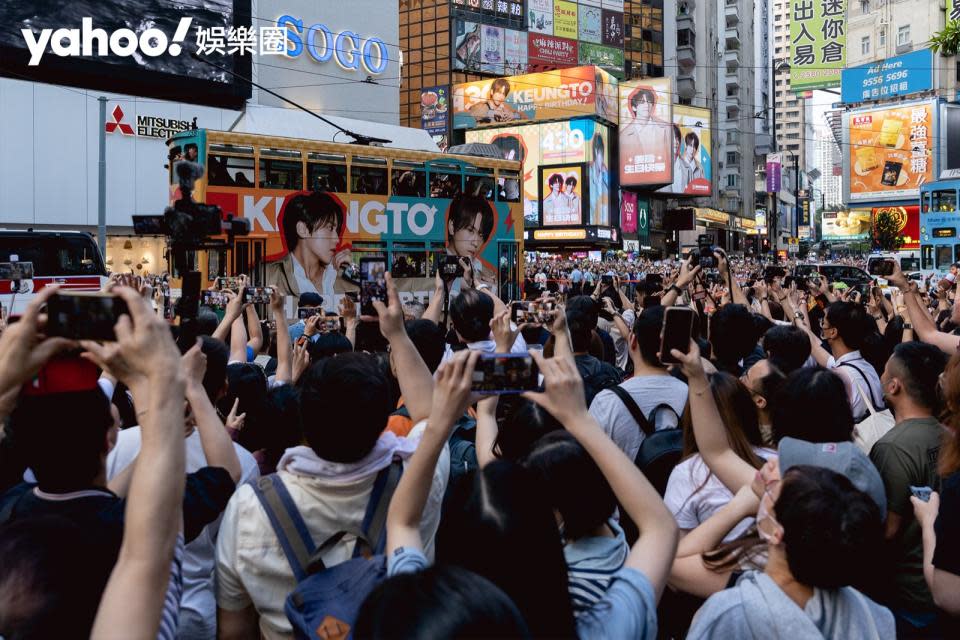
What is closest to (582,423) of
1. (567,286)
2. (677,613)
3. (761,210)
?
(677,613)

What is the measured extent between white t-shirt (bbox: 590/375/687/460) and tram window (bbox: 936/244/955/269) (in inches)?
1048

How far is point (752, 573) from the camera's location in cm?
229

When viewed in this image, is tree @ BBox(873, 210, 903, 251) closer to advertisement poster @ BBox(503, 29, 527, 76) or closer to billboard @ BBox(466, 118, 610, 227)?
billboard @ BBox(466, 118, 610, 227)

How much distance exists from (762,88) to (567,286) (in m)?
90.0

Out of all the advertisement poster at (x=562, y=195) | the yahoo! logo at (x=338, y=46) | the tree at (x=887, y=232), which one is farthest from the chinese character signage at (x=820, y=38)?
the yahoo! logo at (x=338, y=46)

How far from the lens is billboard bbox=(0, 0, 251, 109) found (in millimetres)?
28391

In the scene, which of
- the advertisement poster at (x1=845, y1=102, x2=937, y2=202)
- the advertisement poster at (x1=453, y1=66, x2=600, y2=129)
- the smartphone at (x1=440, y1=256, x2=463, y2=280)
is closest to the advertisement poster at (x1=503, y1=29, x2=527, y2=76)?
the advertisement poster at (x1=453, y1=66, x2=600, y2=129)

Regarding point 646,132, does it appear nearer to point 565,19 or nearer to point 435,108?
point 435,108

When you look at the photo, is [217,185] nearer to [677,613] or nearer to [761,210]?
[677,613]

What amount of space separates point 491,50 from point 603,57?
10984 mm

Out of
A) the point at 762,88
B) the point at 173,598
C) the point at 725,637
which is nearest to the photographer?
the point at 173,598

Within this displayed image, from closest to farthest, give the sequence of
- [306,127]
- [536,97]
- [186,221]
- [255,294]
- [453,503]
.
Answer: [453,503], [186,221], [255,294], [306,127], [536,97]

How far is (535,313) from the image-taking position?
13.7ft

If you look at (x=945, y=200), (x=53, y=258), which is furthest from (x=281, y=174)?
(x=945, y=200)
